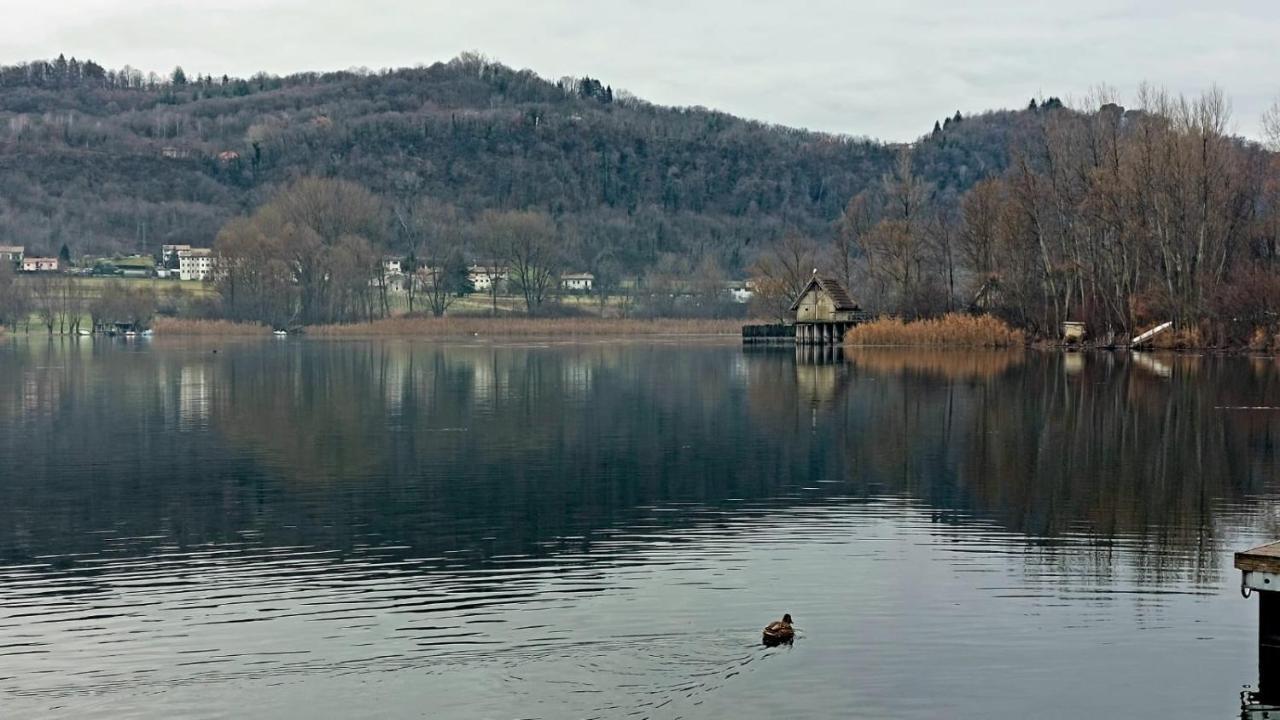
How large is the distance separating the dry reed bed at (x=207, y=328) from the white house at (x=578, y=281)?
152 feet

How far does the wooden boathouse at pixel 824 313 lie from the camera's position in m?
103

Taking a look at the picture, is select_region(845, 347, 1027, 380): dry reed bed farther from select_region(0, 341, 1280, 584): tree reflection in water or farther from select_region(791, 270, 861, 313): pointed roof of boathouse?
select_region(791, 270, 861, 313): pointed roof of boathouse

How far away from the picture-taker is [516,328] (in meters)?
148

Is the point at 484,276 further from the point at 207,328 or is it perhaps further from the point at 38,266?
the point at 38,266

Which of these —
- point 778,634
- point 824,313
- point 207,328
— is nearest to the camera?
point 778,634

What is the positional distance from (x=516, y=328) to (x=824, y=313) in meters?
50.9

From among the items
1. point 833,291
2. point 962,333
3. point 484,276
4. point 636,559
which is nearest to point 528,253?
point 484,276

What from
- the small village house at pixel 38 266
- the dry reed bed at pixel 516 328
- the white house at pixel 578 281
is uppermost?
the small village house at pixel 38 266

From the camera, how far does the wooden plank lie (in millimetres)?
15031

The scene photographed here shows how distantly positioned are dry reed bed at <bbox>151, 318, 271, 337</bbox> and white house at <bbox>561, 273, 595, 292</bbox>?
46.4 meters

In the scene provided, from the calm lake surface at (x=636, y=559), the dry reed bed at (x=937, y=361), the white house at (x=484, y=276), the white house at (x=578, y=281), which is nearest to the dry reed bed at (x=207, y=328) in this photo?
the white house at (x=484, y=276)

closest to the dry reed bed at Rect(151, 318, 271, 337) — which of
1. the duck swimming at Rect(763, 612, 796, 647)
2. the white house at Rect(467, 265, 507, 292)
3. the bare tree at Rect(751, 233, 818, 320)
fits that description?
the white house at Rect(467, 265, 507, 292)

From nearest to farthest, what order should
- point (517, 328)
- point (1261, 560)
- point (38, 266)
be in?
point (1261, 560) < point (517, 328) < point (38, 266)

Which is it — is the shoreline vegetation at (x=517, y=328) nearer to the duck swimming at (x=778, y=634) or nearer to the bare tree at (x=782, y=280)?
the bare tree at (x=782, y=280)
